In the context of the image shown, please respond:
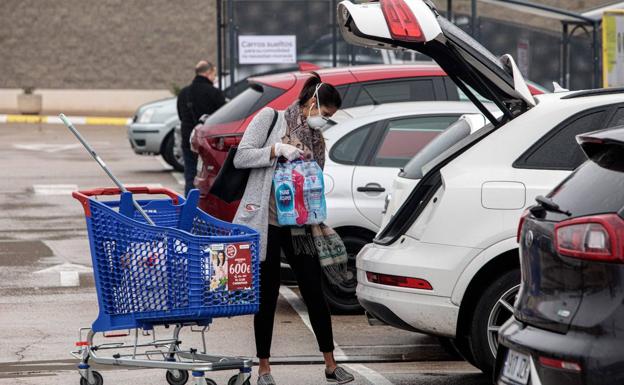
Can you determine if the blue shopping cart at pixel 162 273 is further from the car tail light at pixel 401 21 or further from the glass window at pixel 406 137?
the glass window at pixel 406 137

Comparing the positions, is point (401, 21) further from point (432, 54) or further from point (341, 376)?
point (341, 376)

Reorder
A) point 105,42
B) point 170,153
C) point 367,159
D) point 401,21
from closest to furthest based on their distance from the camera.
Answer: point 401,21, point 367,159, point 170,153, point 105,42

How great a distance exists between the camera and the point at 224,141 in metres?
10.8

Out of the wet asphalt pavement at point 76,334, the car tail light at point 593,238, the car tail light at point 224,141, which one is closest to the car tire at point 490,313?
the wet asphalt pavement at point 76,334

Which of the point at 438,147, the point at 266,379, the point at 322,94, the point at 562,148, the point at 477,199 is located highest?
the point at 322,94

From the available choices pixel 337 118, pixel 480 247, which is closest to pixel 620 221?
pixel 480 247

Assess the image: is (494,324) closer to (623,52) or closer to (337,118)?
(337,118)

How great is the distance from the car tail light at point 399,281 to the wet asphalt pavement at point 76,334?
63cm

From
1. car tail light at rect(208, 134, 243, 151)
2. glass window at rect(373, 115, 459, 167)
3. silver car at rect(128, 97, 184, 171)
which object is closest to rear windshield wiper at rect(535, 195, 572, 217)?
glass window at rect(373, 115, 459, 167)

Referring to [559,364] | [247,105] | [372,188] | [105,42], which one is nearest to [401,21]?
[559,364]

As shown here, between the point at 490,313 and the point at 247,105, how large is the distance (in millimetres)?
4695

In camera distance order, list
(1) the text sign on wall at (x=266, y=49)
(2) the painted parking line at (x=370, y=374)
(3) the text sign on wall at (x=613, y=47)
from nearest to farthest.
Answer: (2) the painted parking line at (x=370, y=374)
(3) the text sign on wall at (x=613, y=47)
(1) the text sign on wall at (x=266, y=49)

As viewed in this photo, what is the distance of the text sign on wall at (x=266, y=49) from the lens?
18781 mm

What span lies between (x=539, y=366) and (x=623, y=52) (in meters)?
10.8
